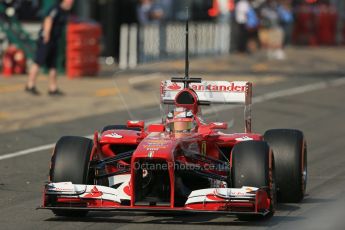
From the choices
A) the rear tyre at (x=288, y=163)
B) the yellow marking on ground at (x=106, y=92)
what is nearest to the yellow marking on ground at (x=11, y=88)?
the yellow marking on ground at (x=106, y=92)

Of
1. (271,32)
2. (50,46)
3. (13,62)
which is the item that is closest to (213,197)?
(50,46)

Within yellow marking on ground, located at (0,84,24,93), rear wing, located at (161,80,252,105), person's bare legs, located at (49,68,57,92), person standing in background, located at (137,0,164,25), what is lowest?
yellow marking on ground, located at (0,84,24,93)

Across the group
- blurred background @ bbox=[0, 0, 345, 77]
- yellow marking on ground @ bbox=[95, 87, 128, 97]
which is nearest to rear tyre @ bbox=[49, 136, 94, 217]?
yellow marking on ground @ bbox=[95, 87, 128, 97]

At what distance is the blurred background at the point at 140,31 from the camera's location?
24156mm

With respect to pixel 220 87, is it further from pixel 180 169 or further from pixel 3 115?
pixel 3 115

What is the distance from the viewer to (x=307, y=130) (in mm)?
16562

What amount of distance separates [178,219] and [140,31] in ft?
61.1

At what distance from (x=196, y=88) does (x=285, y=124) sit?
680cm

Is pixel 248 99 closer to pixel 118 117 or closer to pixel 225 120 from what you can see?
pixel 225 120

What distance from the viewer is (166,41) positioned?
2858 centimetres

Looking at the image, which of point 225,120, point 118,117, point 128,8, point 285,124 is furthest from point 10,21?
point 225,120

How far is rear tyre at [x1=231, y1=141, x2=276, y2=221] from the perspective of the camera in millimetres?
9195

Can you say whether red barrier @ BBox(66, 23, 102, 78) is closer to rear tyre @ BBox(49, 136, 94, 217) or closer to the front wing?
rear tyre @ BBox(49, 136, 94, 217)

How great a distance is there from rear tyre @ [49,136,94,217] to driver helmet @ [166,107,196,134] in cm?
83
